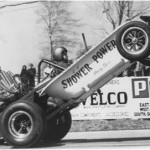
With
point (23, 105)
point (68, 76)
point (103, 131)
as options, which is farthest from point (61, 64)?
point (103, 131)

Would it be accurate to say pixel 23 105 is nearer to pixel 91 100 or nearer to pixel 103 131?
pixel 103 131

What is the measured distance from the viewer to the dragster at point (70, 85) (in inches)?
267

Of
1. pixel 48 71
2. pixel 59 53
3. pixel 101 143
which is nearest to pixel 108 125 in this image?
pixel 101 143

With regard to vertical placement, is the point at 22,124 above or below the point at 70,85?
below

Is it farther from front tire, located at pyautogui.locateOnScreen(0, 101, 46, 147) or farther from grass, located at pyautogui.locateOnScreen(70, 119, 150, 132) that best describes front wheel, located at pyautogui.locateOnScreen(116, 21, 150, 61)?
grass, located at pyautogui.locateOnScreen(70, 119, 150, 132)

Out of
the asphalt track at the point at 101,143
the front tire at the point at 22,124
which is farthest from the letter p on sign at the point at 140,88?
the front tire at the point at 22,124

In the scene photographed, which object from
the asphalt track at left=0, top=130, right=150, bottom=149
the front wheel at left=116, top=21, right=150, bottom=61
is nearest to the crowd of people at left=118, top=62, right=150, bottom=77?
the asphalt track at left=0, top=130, right=150, bottom=149

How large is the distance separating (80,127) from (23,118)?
14.1 feet

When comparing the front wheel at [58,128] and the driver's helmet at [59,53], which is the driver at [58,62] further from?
the front wheel at [58,128]

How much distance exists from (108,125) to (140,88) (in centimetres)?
149

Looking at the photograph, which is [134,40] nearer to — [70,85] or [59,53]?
[70,85]

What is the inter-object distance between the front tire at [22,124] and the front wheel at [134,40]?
1770 millimetres

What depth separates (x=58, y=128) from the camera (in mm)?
8078

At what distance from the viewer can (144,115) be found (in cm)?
1171
